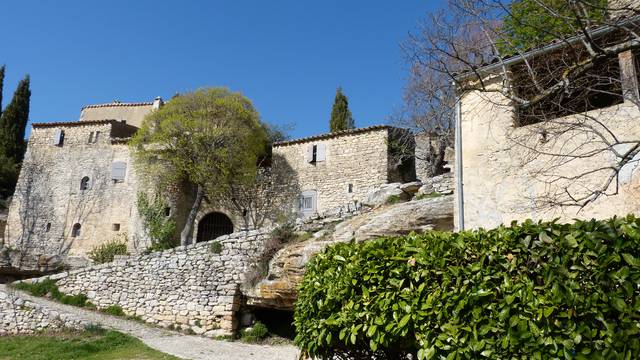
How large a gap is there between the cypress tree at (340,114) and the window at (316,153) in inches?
234

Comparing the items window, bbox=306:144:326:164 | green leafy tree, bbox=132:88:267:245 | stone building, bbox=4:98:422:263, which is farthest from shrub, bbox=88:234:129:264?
window, bbox=306:144:326:164

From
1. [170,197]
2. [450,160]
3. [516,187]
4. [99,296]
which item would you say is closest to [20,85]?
[170,197]

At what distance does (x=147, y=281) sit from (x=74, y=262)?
680cm

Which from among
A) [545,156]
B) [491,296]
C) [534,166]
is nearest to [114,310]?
[534,166]

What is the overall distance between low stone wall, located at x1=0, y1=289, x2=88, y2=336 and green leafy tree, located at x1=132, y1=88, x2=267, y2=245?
302 inches

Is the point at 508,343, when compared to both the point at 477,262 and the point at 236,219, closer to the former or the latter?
the point at 477,262

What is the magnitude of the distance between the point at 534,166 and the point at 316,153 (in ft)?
48.5

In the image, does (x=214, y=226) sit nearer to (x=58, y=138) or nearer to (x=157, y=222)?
(x=157, y=222)

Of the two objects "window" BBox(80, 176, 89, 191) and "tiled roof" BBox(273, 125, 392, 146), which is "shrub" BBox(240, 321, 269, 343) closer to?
"tiled roof" BBox(273, 125, 392, 146)

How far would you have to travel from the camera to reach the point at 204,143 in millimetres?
21359

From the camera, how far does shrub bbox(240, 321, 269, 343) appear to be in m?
13.4

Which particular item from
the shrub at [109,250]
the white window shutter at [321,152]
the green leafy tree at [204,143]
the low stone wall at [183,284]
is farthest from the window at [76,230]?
the white window shutter at [321,152]

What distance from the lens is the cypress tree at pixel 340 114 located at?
91.0 feet

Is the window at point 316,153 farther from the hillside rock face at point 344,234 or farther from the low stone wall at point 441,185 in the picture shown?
the low stone wall at point 441,185
